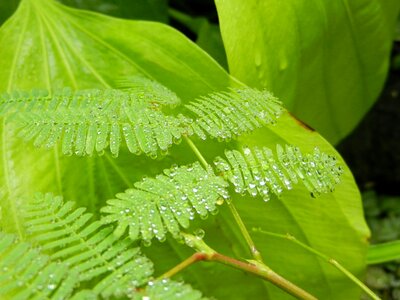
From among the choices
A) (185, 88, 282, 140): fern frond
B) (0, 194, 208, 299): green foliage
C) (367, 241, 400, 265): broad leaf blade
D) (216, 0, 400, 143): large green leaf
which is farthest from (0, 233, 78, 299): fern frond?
(367, 241, 400, 265): broad leaf blade

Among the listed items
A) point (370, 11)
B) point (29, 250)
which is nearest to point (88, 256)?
point (29, 250)

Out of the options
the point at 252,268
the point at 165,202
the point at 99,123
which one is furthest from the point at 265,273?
the point at 99,123

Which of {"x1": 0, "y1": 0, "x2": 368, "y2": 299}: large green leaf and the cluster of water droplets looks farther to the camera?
{"x1": 0, "y1": 0, "x2": 368, "y2": 299}: large green leaf

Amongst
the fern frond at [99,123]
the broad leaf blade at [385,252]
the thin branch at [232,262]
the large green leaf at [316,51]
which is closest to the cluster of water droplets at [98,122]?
the fern frond at [99,123]

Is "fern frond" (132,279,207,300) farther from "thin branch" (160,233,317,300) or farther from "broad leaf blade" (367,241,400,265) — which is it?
"broad leaf blade" (367,241,400,265)

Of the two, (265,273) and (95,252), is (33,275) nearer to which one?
(95,252)

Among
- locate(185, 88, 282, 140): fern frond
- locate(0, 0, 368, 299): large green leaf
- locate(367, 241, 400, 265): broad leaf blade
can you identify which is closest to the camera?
locate(185, 88, 282, 140): fern frond

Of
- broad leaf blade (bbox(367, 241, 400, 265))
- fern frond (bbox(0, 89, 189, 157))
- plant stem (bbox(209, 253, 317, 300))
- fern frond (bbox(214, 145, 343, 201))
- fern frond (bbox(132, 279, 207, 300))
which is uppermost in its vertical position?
fern frond (bbox(0, 89, 189, 157))

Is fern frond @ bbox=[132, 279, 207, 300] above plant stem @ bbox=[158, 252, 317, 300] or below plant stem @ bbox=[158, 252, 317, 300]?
above
